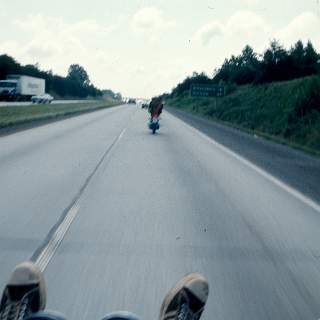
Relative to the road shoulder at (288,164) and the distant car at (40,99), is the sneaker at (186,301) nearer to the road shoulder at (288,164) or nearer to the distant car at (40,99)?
the road shoulder at (288,164)

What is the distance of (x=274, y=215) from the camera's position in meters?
8.81

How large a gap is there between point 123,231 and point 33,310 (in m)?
3.36

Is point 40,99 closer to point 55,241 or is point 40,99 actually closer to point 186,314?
point 55,241

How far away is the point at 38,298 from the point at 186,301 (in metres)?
1.13

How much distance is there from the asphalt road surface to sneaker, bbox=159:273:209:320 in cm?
36

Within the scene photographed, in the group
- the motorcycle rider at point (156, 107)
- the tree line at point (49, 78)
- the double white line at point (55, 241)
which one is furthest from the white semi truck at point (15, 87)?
the double white line at point (55, 241)

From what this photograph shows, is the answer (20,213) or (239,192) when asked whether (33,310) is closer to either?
(20,213)

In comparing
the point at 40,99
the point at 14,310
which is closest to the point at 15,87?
the point at 40,99

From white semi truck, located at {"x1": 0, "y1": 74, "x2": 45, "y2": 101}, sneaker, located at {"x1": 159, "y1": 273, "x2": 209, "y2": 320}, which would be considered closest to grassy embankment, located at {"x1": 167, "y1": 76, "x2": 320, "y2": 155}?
sneaker, located at {"x1": 159, "y1": 273, "x2": 209, "y2": 320}

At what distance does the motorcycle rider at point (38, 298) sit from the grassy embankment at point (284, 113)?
17.5 meters

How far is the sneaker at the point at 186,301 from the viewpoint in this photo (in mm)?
4090

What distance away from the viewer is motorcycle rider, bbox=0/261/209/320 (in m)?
3.99

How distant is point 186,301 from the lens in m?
4.20

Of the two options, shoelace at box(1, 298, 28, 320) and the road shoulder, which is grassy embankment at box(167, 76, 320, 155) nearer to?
the road shoulder
